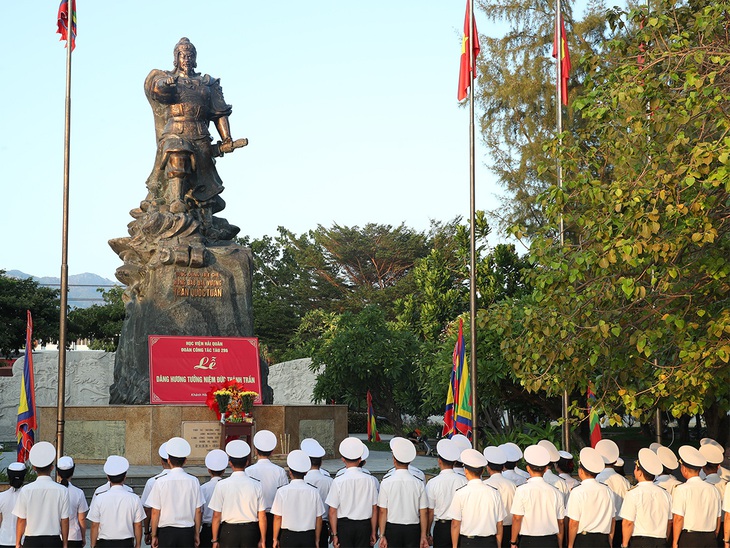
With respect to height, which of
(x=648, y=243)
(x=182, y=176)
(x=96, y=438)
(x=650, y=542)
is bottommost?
(x=650, y=542)

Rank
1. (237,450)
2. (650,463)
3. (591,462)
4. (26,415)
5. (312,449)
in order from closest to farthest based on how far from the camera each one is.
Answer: (237,450) → (591,462) → (650,463) → (312,449) → (26,415)

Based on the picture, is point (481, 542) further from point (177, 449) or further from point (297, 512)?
point (177, 449)

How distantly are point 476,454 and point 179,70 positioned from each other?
1291 centimetres

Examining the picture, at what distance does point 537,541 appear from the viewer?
7859 mm

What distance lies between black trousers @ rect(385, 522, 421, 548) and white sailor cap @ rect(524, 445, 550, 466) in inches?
41.3

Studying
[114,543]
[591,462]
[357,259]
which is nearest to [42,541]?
[114,543]

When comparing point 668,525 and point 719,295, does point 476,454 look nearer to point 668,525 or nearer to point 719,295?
point 668,525

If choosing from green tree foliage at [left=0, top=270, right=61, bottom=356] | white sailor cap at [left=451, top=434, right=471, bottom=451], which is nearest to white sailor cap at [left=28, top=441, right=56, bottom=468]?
white sailor cap at [left=451, top=434, right=471, bottom=451]

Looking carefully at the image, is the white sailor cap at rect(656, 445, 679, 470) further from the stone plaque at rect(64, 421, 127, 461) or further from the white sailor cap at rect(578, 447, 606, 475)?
the stone plaque at rect(64, 421, 127, 461)

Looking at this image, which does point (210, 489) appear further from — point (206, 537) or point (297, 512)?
point (297, 512)

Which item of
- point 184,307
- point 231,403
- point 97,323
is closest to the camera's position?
point 231,403

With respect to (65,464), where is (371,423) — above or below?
below

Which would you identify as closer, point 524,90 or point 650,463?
point 650,463

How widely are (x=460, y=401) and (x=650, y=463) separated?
23.2 ft
